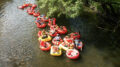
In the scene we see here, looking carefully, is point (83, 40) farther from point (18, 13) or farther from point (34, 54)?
point (18, 13)

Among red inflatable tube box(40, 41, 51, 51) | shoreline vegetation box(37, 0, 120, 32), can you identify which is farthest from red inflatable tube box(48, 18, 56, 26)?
red inflatable tube box(40, 41, 51, 51)

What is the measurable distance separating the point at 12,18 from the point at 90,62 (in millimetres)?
Result: 11389

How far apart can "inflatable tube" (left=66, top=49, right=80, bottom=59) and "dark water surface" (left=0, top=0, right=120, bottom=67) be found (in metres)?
0.29

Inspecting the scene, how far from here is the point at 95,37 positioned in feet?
40.5

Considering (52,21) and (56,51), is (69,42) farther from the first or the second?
(52,21)

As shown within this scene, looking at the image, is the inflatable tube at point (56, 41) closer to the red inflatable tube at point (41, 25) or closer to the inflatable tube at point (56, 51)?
the inflatable tube at point (56, 51)

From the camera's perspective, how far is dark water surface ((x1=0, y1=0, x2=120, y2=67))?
964cm

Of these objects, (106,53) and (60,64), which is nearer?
(60,64)

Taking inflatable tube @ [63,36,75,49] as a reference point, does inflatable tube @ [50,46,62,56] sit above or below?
below

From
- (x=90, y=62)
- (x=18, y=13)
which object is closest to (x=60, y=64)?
(x=90, y=62)

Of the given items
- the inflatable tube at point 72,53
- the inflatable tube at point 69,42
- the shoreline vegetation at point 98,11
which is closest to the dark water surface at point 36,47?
the inflatable tube at point 72,53

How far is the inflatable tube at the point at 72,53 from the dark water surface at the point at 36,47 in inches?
11.4

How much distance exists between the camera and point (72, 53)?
10.1 meters

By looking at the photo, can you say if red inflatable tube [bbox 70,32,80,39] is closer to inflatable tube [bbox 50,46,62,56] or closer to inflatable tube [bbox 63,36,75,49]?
inflatable tube [bbox 63,36,75,49]
